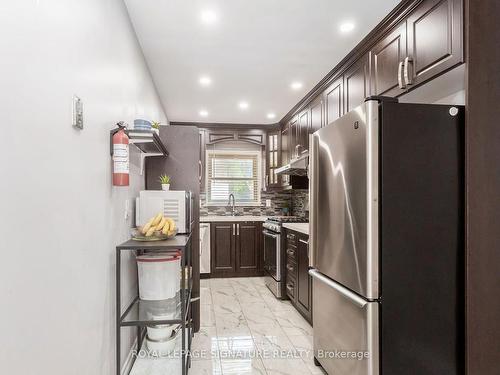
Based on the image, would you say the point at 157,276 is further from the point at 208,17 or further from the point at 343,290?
the point at 208,17

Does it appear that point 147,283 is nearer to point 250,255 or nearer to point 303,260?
point 303,260

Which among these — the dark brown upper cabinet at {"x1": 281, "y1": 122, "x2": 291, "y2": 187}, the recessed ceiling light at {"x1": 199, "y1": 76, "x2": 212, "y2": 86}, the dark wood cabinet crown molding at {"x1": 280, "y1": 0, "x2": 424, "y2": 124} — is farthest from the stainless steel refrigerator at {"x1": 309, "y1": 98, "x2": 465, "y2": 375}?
the dark brown upper cabinet at {"x1": 281, "y1": 122, "x2": 291, "y2": 187}

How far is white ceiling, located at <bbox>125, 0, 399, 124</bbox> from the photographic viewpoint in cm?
218

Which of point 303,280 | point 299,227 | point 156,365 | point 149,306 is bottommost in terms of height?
point 156,365

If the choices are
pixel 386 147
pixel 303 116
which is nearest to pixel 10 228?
pixel 386 147

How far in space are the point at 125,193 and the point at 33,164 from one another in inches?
48.3

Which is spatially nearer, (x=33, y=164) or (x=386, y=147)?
(x=33, y=164)

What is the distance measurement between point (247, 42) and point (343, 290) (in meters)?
2.05

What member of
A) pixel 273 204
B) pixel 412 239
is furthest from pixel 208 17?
pixel 273 204

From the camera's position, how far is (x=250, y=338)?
2.84m

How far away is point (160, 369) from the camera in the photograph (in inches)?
84.1

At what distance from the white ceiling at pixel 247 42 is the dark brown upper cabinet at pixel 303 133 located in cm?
29

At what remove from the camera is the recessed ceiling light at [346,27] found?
7.73 feet

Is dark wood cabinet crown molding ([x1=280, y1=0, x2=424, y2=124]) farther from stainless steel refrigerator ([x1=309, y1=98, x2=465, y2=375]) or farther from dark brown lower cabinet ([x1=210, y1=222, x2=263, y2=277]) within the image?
dark brown lower cabinet ([x1=210, y1=222, x2=263, y2=277])
